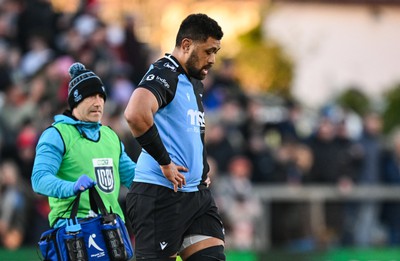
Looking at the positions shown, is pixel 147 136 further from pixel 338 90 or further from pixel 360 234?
pixel 338 90

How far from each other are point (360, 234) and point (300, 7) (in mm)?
18419

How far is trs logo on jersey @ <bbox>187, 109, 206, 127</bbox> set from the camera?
8141mm

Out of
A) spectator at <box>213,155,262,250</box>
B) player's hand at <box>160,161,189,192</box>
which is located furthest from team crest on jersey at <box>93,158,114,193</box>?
spectator at <box>213,155,262,250</box>

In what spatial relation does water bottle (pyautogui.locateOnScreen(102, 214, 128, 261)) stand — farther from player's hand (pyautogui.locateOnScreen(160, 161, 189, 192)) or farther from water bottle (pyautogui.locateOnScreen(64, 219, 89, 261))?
player's hand (pyautogui.locateOnScreen(160, 161, 189, 192))

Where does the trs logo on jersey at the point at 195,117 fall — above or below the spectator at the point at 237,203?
above

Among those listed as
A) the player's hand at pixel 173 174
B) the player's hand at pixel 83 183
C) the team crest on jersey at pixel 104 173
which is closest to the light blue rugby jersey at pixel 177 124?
the player's hand at pixel 173 174

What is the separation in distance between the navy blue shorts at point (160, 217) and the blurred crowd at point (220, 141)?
6752 mm

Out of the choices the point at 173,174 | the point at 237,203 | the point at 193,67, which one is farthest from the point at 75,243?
the point at 237,203

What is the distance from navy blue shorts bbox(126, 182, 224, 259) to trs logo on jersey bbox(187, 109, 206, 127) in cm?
53

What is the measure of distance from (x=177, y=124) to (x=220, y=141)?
28.2ft

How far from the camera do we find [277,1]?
35594mm

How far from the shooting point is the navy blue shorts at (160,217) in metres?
8.09

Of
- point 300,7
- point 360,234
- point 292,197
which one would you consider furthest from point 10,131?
point 300,7

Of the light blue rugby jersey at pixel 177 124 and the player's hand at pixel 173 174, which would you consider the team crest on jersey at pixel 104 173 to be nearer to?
the light blue rugby jersey at pixel 177 124
